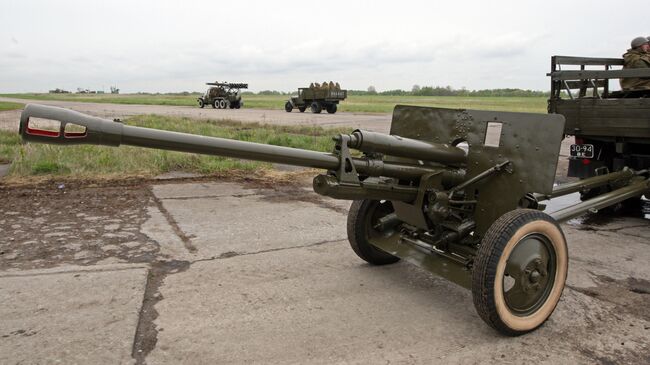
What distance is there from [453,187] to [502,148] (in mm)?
453

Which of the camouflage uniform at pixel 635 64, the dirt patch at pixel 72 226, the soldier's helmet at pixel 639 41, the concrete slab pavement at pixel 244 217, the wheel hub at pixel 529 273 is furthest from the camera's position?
the soldier's helmet at pixel 639 41

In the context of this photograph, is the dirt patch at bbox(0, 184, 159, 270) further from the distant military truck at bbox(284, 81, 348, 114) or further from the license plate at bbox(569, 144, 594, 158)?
the distant military truck at bbox(284, 81, 348, 114)

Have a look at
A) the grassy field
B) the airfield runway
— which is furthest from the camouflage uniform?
the grassy field

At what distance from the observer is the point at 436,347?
10.7ft

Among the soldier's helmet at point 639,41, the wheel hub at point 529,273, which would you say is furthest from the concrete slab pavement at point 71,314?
the soldier's helmet at point 639,41

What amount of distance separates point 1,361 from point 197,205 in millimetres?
3969

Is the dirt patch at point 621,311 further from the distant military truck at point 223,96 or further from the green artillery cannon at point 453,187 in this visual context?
the distant military truck at point 223,96

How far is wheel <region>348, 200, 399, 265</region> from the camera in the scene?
4.54m

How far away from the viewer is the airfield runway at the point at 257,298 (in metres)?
3.18

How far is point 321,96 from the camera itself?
3572 centimetres

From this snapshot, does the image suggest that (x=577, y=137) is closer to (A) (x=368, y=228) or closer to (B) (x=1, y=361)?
(A) (x=368, y=228)

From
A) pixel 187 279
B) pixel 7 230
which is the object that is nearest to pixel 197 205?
pixel 7 230

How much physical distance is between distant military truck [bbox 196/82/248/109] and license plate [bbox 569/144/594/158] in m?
36.2

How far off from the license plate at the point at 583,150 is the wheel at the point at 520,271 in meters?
3.67
